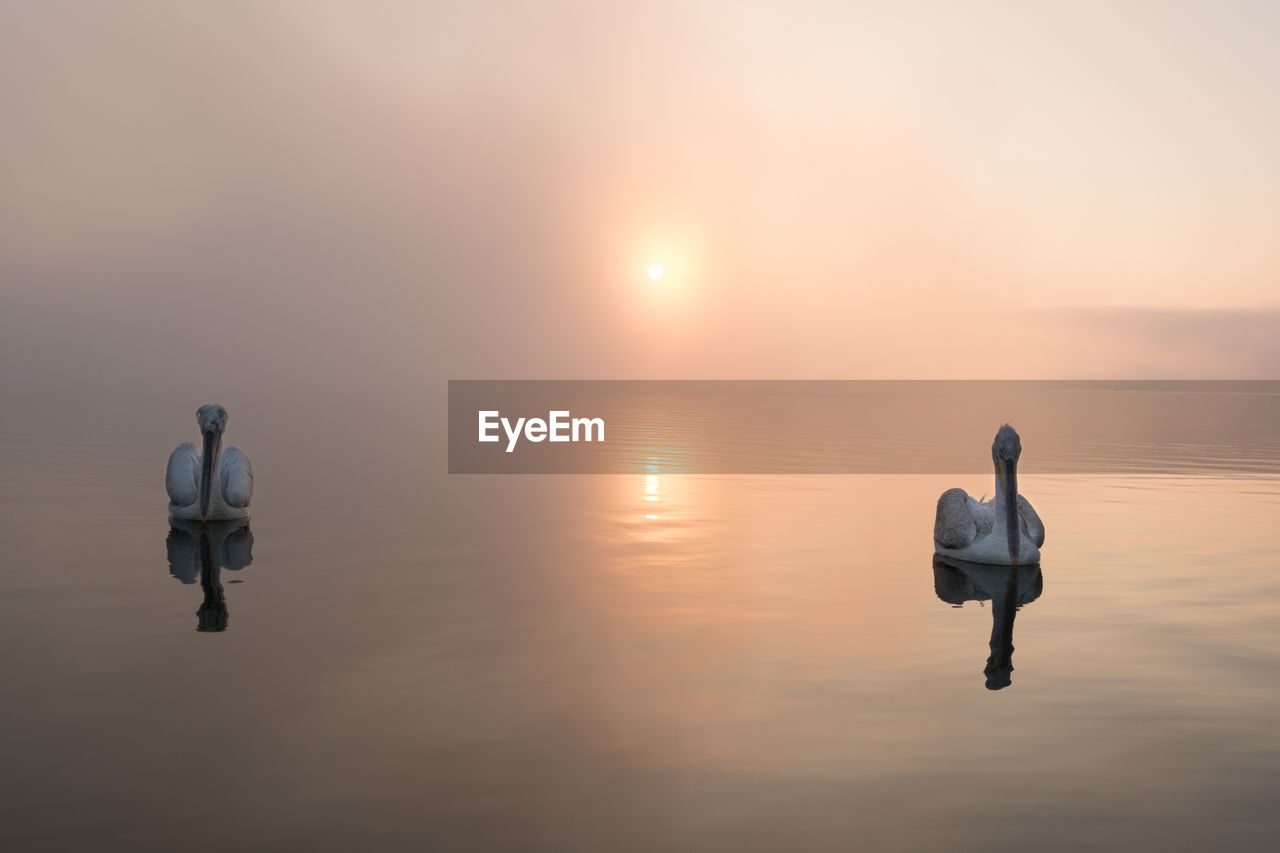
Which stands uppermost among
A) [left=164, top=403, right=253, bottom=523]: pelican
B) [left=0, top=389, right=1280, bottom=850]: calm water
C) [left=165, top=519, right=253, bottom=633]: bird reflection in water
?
[left=164, top=403, right=253, bottom=523]: pelican

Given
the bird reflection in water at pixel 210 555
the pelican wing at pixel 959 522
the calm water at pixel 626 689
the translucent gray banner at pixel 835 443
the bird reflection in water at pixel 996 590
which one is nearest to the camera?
the calm water at pixel 626 689

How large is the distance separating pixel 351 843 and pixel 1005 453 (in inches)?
440

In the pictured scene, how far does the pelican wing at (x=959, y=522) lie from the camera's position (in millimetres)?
15820

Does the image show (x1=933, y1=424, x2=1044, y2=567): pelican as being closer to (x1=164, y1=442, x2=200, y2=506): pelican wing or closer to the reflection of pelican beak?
the reflection of pelican beak

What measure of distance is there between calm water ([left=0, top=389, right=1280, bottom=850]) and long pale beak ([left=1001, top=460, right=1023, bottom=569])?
506 millimetres

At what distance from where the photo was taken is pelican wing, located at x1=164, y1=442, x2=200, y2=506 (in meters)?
18.8

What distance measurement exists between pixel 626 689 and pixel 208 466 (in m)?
11.4

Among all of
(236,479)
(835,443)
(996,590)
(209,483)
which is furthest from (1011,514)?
(835,443)

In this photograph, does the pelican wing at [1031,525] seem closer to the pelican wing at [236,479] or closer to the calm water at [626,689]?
the calm water at [626,689]

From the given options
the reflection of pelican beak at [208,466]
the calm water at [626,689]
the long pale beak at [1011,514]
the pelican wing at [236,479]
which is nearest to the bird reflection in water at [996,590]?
the calm water at [626,689]

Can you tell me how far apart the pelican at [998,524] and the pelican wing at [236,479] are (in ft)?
35.1

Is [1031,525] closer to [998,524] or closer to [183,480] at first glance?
[998,524]

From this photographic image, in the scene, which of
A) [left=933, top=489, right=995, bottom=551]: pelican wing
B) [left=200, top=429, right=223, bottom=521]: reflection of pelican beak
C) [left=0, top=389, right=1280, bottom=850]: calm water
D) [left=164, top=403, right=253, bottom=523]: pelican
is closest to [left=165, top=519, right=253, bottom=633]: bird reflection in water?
[left=0, top=389, right=1280, bottom=850]: calm water

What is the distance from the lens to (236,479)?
18.9 metres
